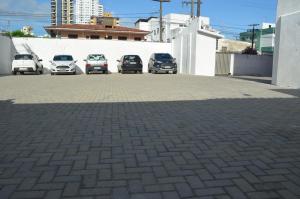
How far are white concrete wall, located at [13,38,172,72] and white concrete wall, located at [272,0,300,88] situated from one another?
17189 mm

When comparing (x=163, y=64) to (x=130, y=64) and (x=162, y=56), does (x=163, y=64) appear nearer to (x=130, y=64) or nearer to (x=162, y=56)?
(x=162, y=56)

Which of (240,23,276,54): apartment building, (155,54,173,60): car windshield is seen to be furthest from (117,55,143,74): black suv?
(240,23,276,54): apartment building

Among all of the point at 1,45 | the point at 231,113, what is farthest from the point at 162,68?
the point at 231,113

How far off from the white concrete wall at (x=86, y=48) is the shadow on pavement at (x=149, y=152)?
22.1 meters

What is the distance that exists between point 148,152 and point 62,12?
206ft

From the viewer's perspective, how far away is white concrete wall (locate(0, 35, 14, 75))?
2567 centimetres

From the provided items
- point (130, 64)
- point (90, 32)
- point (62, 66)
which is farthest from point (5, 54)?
point (90, 32)

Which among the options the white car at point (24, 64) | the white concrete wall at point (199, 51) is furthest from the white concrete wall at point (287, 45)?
the white car at point (24, 64)

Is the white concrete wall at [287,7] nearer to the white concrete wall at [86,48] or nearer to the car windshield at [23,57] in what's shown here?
the white concrete wall at [86,48]

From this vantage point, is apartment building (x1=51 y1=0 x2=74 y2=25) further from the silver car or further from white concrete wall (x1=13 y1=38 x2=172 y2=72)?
the silver car

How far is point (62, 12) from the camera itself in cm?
6297

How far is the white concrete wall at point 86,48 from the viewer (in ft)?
95.6

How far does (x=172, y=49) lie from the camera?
1304 inches

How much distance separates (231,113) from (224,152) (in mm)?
3361
